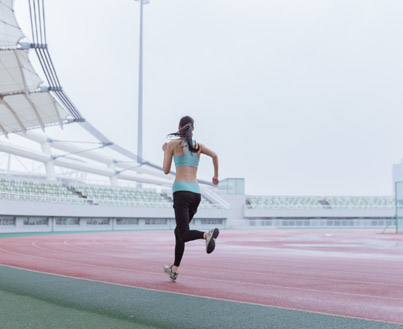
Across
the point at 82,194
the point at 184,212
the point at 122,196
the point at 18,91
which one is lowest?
the point at 184,212

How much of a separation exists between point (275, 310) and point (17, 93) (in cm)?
1257

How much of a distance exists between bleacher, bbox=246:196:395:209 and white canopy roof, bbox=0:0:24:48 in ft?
181

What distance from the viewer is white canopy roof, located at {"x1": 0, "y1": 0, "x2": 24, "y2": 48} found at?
12523 millimetres

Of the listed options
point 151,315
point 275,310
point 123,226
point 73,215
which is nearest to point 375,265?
point 275,310

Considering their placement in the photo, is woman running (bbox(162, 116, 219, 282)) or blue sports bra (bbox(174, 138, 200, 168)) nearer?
woman running (bbox(162, 116, 219, 282))

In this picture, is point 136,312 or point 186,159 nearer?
point 136,312

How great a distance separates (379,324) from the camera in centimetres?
371

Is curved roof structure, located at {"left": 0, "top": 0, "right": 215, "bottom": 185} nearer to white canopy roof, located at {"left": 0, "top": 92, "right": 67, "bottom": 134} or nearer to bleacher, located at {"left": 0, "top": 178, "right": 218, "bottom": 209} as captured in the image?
white canopy roof, located at {"left": 0, "top": 92, "right": 67, "bottom": 134}

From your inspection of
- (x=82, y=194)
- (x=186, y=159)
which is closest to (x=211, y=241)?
(x=186, y=159)

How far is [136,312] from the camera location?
418cm

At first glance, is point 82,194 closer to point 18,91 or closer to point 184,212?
point 18,91

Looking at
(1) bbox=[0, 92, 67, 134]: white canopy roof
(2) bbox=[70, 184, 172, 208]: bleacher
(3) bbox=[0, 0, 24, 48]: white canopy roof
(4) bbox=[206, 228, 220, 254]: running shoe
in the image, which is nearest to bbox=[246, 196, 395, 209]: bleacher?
(2) bbox=[70, 184, 172, 208]: bleacher

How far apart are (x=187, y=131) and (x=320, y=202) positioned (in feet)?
227

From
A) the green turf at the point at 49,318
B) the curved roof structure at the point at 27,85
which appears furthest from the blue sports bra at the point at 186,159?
the curved roof structure at the point at 27,85
